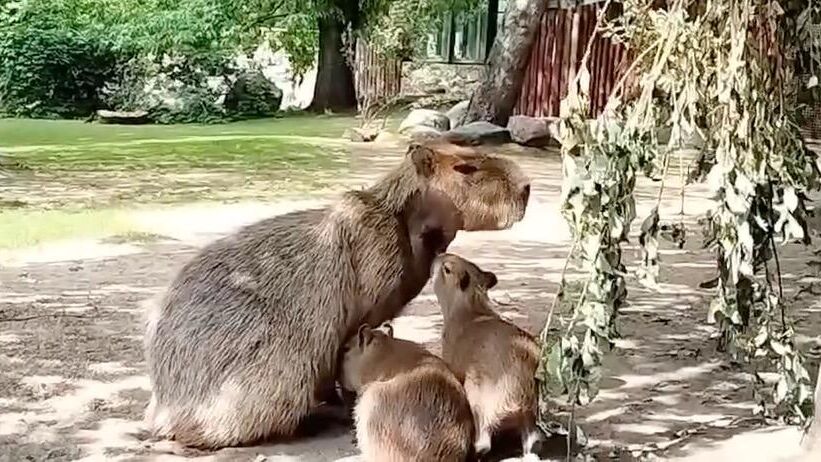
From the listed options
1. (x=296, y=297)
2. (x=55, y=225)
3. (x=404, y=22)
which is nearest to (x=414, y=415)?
(x=296, y=297)

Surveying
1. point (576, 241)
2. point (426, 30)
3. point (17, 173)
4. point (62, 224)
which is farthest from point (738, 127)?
point (426, 30)

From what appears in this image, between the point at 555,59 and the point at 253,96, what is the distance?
7.01 m

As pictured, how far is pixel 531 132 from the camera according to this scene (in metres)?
12.2

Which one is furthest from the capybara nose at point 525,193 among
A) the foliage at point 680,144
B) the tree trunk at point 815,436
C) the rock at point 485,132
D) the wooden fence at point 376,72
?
the wooden fence at point 376,72

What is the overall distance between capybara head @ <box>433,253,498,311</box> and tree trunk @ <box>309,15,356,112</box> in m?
15.8

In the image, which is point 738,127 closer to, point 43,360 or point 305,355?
point 305,355

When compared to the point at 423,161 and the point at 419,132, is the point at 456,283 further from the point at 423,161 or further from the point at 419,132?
the point at 419,132

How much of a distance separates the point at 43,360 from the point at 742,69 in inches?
105

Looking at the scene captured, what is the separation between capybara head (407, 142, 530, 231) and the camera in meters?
3.21

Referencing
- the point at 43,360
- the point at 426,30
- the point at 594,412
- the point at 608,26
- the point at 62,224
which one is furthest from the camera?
the point at 426,30

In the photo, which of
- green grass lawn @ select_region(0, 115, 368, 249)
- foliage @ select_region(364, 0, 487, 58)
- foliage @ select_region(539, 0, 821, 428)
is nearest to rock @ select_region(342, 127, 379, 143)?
green grass lawn @ select_region(0, 115, 368, 249)

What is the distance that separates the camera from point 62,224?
7.19 m

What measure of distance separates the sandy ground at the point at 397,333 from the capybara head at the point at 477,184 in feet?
2.30

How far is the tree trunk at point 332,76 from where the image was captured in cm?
1897
